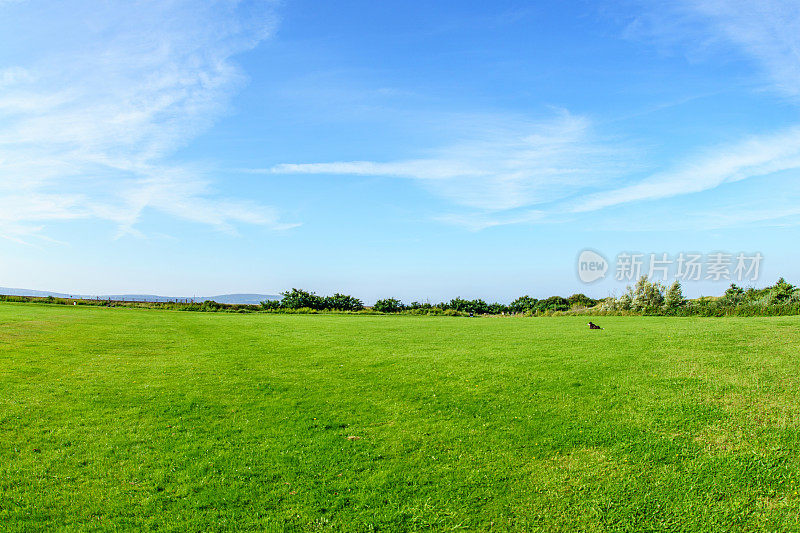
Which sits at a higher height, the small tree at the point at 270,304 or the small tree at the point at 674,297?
the small tree at the point at 674,297

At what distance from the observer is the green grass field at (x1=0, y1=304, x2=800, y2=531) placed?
5.51 meters

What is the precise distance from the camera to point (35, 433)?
7625 mm

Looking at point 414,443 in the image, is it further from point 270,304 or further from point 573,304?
point 270,304

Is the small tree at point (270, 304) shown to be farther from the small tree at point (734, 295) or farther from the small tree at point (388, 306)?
the small tree at point (734, 295)

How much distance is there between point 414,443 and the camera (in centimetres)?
732

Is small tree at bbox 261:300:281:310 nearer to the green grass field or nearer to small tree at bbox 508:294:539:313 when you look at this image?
small tree at bbox 508:294:539:313

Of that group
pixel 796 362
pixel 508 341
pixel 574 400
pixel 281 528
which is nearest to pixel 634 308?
pixel 508 341

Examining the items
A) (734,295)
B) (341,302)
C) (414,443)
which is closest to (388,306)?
(341,302)

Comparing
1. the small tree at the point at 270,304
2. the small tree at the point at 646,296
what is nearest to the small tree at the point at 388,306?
the small tree at the point at 270,304

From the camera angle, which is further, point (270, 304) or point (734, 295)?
point (270, 304)

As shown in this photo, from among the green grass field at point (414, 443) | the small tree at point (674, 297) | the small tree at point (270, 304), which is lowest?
the green grass field at point (414, 443)

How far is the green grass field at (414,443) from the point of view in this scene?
5.51 m

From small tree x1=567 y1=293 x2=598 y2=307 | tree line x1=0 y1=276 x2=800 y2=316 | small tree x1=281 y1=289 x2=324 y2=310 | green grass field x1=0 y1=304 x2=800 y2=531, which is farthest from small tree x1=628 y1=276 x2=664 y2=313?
small tree x1=281 y1=289 x2=324 y2=310

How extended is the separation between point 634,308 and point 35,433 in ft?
131
